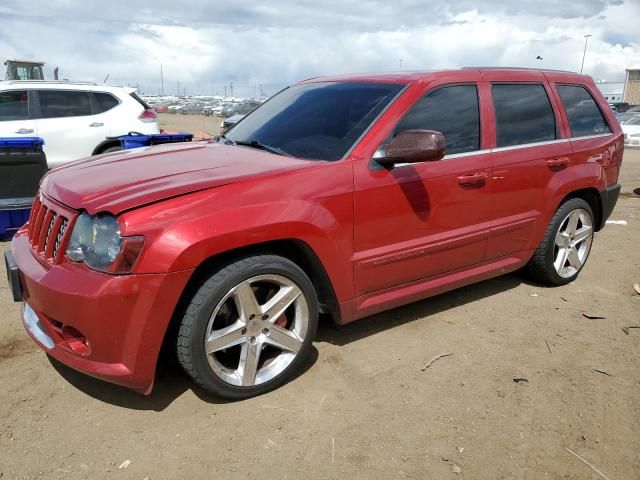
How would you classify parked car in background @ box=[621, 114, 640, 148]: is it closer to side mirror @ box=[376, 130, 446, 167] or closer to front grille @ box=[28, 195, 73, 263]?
side mirror @ box=[376, 130, 446, 167]

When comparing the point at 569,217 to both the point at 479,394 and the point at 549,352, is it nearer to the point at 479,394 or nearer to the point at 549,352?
the point at 549,352

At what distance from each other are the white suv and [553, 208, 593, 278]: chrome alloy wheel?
6.09 m

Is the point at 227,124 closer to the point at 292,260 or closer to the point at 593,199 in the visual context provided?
the point at 292,260

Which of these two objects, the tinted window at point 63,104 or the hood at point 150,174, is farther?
the tinted window at point 63,104

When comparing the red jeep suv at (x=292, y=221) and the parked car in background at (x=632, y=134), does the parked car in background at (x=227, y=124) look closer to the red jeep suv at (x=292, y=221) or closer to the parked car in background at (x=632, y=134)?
the red jeep suv at (x=292, y=221)

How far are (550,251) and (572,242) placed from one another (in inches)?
14.4

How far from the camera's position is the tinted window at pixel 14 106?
7.71 meters

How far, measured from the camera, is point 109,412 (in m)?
2.74

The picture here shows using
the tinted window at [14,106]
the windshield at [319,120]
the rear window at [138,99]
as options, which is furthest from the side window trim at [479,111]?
the tinted window at [14,106]

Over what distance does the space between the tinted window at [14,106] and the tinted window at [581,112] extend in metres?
7.15

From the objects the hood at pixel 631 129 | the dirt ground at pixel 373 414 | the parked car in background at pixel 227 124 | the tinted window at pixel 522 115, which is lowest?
the dirt ground at pixel 373 414

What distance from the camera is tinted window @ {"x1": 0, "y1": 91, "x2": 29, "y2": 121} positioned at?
7711mm

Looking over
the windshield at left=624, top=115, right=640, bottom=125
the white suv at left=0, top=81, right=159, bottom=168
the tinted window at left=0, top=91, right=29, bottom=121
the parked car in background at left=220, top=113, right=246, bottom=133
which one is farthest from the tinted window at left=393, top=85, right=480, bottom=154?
the windshield at left=624, top=115, right=640, bottom=125

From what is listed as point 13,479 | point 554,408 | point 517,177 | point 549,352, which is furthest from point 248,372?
point 517,177
